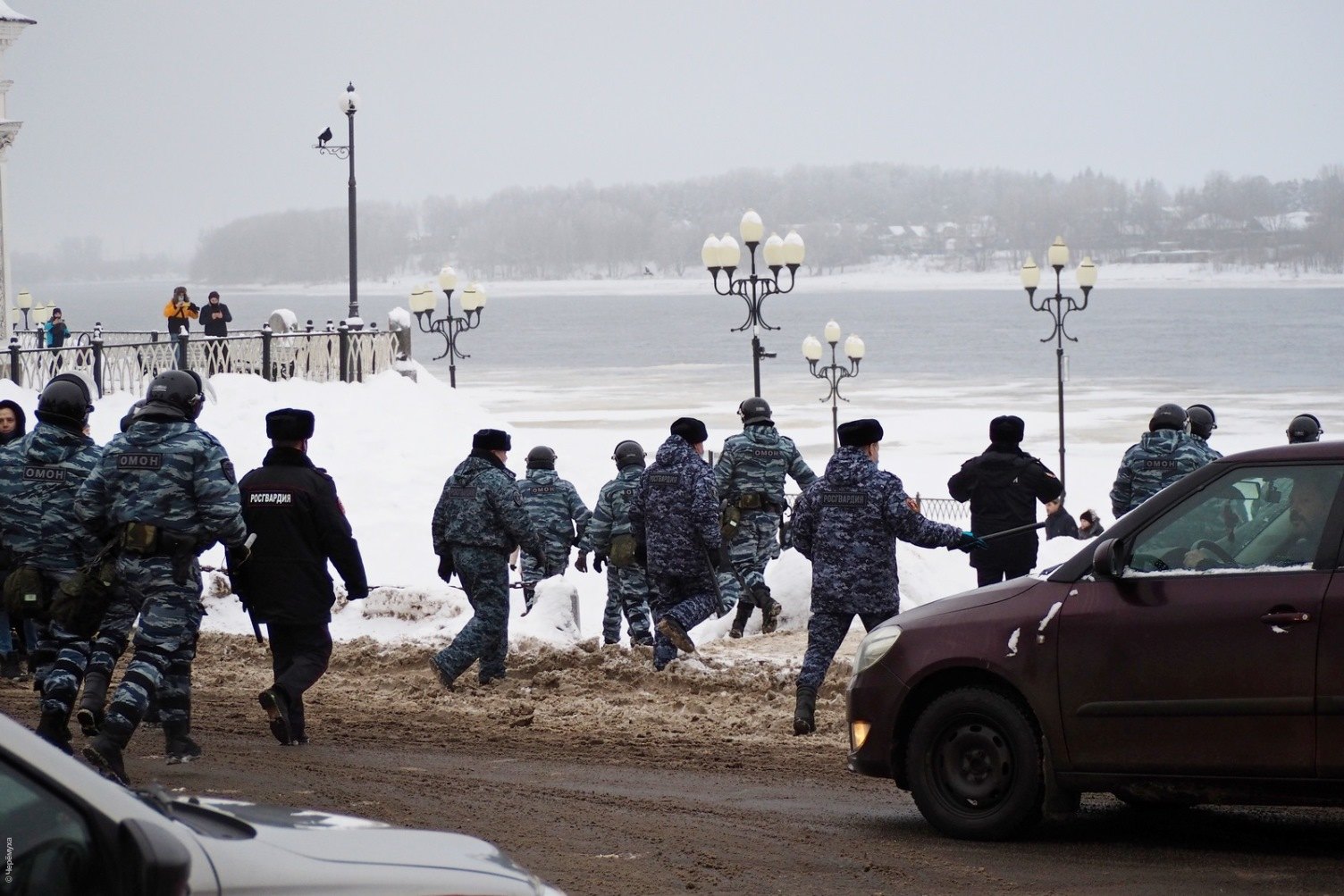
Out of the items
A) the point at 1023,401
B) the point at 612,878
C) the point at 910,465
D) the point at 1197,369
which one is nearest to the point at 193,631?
the point at 612,878

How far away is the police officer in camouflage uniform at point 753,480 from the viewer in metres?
13.2

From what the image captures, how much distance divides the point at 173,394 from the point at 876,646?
3.25 metres

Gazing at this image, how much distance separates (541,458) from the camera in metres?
14.4

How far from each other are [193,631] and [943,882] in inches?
144

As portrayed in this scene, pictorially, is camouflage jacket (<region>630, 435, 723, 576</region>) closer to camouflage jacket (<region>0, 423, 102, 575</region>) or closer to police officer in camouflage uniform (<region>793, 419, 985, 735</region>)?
police officer in camouflage uniform (<region>793, 419, 985, 735</region>)

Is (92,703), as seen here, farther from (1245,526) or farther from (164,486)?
(1245,526)

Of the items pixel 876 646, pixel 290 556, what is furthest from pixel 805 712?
pixel 290 556

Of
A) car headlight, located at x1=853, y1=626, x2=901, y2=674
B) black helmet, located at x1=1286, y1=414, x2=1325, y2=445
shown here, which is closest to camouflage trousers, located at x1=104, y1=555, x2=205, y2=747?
car headlight, located at x1=853, y1=626, x2=901, y2=674

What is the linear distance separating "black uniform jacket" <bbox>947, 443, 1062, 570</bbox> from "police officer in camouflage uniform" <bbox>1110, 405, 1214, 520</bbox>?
0.45 meters

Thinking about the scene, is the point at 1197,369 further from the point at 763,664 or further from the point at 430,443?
the point at 763,664

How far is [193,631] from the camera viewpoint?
307 inches

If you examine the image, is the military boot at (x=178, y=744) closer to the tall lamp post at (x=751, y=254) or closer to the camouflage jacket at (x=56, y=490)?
the camouflage jacket at (x=56, y=490)

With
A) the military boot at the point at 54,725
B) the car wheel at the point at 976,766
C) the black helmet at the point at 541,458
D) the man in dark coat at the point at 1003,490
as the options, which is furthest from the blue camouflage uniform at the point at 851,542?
the black helmet at the point at 541,458

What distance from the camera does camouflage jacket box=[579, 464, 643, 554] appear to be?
12.7 m
